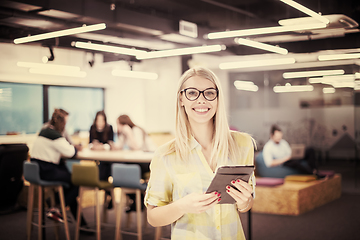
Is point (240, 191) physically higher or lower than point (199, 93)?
lower

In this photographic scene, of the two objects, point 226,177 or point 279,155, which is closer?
point 226,177

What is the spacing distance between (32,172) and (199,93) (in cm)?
335

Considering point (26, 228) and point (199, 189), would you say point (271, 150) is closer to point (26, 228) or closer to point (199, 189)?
point (26, 228)

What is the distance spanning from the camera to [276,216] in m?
6.01

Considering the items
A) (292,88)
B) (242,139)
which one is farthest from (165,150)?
(292,88)

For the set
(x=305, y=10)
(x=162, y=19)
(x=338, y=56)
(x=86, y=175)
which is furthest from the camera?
(x=162, y=19)

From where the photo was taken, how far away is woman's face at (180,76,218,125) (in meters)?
1.77

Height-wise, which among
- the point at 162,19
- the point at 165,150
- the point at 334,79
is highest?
the point at 162,19

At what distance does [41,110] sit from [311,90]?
14.2 ft

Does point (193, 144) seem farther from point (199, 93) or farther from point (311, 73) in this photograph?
point (311, 73)

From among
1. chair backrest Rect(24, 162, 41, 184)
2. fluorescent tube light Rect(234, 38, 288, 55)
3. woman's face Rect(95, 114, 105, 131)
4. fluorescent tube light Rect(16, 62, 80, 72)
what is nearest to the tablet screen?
fluorescent tube light Rect(16, 62, 80, 72)

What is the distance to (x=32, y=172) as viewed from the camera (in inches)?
176

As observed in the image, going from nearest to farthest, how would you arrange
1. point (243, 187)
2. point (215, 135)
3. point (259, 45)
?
point (243, 187)
point (215, 135)
point (259, 45)

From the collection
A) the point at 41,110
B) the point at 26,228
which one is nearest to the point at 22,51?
the point at 41,110
